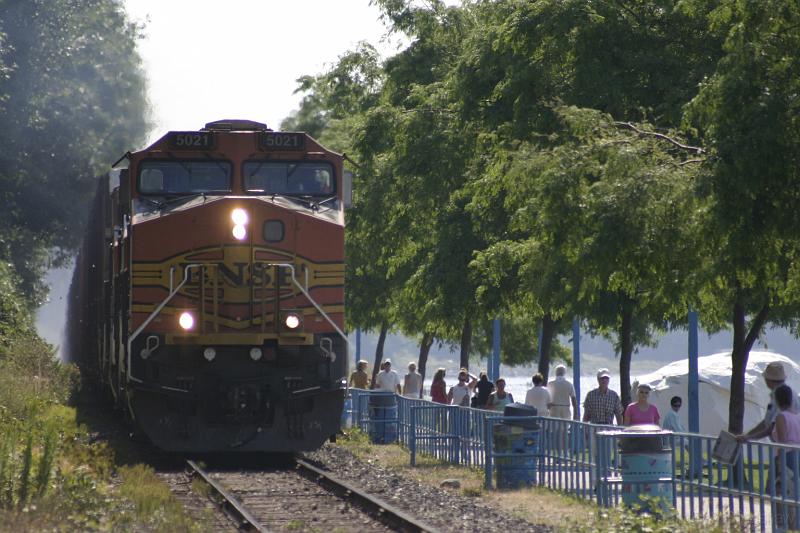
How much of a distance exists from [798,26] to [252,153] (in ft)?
26.8

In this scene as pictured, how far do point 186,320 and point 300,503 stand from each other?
3.60m

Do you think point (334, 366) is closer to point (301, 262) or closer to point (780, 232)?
point (301, 262)

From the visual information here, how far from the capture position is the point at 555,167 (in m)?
15.2

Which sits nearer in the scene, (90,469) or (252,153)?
(90,469)

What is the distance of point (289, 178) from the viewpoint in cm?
1830

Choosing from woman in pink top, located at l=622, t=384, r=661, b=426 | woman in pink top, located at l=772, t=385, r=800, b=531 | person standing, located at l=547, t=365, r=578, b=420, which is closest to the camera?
woman in pink top, located at l=772, t=385, r=800, b=531

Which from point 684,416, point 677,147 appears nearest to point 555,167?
point 677,147

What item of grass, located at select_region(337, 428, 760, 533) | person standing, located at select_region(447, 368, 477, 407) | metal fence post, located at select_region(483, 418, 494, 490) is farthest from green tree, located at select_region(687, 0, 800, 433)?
person standing, located at select_region(447, 368, 477, 407)

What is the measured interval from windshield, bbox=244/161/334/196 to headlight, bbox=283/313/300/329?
6.53ft

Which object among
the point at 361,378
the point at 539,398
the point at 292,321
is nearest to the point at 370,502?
the point at 292,321

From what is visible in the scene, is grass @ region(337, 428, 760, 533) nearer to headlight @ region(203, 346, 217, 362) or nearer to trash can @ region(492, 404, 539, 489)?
trash can @ region(492, 404, 539, 489)

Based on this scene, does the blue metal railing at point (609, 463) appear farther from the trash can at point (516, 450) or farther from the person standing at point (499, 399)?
the person standing at point (499, 399)

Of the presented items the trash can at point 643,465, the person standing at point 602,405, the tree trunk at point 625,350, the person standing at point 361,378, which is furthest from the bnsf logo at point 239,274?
the person standing at point 361,378

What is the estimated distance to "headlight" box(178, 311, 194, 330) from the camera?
17016 mm
